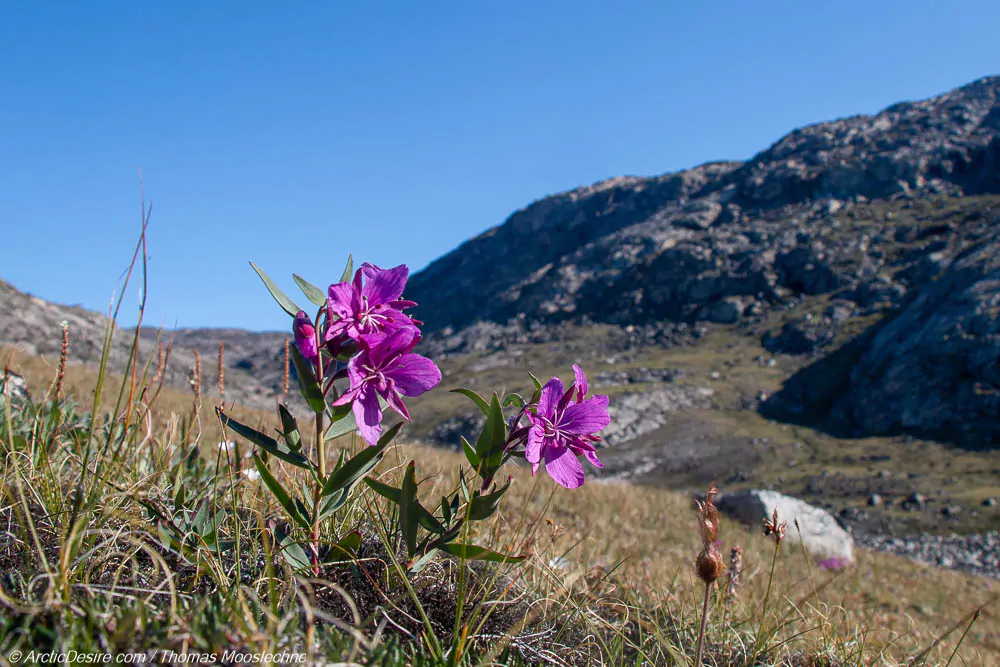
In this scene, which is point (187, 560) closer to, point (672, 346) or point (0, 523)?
point (0, 523)

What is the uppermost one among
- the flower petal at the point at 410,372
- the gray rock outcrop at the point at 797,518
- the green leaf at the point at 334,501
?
the flower petal at the point at 410,372

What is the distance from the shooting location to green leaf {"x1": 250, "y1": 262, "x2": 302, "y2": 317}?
5.01ft

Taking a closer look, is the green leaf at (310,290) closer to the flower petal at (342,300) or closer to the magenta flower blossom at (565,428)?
the flower petal at (342,300)

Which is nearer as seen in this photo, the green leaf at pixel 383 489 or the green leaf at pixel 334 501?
the green leaf at pixel 383 489

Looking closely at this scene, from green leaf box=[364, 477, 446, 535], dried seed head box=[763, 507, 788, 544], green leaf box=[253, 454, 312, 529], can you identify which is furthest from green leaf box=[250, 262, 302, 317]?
dried seed head box=[763, 507, 788, 544]

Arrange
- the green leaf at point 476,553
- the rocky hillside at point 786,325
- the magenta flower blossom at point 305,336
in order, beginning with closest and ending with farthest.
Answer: the magenta flower blossom at point 305,336, the green leaf at point 476,553, the rocky hillside at point 786,325

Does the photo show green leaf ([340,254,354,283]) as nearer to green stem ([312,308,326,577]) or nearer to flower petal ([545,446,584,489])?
green stem ([312,308,326,577])

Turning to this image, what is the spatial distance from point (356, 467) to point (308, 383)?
26cm

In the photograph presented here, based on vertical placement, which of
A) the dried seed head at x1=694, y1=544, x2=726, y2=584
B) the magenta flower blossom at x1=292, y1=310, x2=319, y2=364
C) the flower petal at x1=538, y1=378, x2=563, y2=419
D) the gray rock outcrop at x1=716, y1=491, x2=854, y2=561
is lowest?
the gray rock outcrop at x1=716, y1=491, x2=854, y2=561

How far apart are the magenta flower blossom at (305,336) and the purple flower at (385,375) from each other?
104 millimetres

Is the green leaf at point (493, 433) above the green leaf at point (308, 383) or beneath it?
beneath

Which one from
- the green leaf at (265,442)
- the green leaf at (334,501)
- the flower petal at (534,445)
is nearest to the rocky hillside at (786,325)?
the green leaf at (265,442)

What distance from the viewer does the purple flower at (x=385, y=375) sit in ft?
4.88

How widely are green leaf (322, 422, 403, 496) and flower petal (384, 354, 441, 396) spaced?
0.11m
